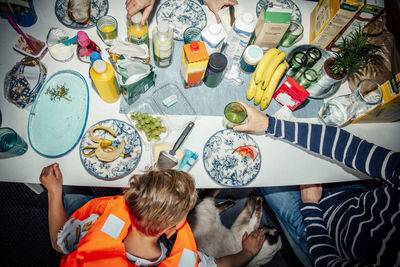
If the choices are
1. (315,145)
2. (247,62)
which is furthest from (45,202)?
(315,145)

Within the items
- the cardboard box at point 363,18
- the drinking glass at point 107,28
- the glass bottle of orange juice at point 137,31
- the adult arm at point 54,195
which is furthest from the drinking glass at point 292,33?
the adult arm at point 54,195

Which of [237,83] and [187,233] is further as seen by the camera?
[237,83]

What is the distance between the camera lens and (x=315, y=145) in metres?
1.01

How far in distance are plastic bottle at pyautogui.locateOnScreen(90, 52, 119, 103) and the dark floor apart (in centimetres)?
103

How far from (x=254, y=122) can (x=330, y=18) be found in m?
0.69

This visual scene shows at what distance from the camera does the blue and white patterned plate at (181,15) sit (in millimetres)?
1158

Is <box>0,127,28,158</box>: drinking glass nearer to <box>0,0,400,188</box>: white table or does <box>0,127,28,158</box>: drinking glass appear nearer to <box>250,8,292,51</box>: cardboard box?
<box>0,0,400,188</box>: white table

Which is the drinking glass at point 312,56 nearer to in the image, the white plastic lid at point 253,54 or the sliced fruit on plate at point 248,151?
the white plastic lid at point 253,54

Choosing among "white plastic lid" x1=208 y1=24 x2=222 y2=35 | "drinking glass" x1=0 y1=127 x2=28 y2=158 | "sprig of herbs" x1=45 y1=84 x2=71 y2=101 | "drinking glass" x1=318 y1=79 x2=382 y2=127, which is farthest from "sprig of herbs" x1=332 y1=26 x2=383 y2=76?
"drinking glass" x1=0 y1=127 x2=28 y2=158

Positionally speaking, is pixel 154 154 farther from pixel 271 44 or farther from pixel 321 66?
pixel 321 66

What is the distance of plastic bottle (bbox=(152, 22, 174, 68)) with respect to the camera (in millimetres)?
888

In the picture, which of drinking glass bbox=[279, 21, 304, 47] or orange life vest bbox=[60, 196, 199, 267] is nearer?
orange life vest bbox=[60, 196, 199, 267]

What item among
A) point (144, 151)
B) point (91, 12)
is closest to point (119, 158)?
point (144, 151)

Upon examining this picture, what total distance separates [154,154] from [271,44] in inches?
34.5
